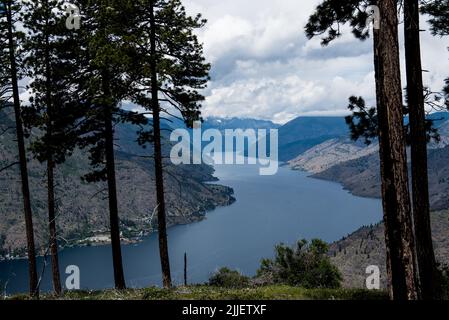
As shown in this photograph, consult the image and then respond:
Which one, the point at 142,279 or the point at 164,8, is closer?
the point at 164,8

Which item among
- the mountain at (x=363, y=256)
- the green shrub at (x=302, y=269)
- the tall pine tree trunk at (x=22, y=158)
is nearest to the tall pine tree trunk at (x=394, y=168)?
the green shrub at (x=302, y=269)

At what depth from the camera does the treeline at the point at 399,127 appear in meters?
8.98

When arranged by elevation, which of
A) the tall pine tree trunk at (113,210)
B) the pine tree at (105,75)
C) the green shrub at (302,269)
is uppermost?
the pine tree at (105,75)

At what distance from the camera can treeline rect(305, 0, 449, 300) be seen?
29.5 feet

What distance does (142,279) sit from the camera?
169500 mm

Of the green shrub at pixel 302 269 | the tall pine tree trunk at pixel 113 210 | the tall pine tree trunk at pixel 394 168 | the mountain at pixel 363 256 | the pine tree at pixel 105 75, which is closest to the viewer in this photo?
the tall pine tree trunk at pixel 394 168

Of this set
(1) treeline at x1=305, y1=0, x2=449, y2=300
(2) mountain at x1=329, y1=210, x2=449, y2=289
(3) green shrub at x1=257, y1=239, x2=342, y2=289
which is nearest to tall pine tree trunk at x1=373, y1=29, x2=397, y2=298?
(1) treeline at x1=305, y1=0, x2=449, y2=300

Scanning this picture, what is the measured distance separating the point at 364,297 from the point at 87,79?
16.2m

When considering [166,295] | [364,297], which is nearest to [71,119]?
[166,295]

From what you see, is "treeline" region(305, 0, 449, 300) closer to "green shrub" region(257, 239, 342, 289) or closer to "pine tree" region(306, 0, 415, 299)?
"pine tree" region(306, 0, 415, 299)

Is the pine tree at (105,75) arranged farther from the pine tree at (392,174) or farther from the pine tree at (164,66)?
the pine tree at (392,174)

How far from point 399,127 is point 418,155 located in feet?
13.5
